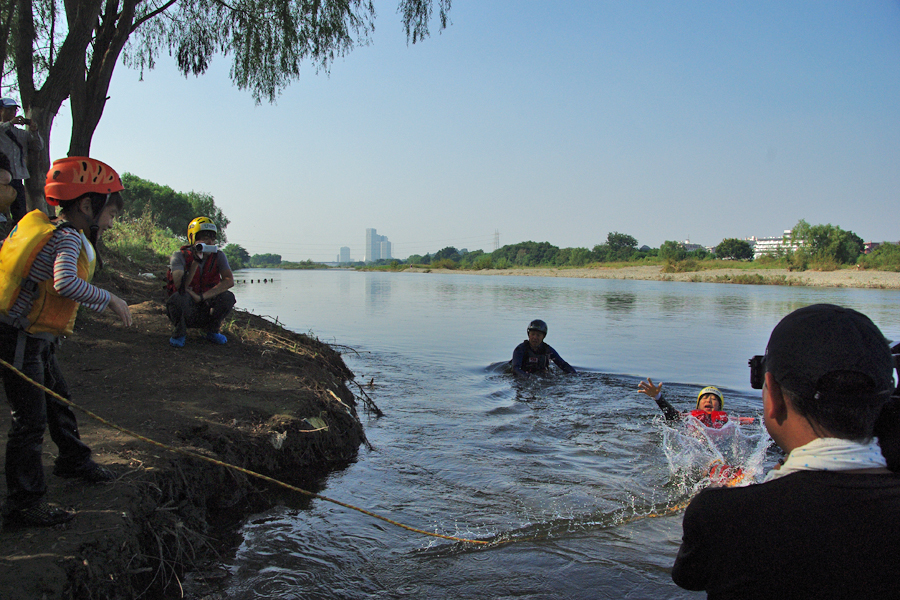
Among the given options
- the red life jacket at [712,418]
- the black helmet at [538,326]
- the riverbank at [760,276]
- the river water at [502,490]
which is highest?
the riverbank at [760,276]

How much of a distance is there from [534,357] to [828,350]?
31.4ft

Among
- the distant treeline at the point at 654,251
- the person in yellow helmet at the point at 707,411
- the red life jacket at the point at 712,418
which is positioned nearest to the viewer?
the person in yellow helmet at the point at 707,411

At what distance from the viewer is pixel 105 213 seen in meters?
3.46

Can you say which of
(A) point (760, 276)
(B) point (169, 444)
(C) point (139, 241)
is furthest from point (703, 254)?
(B) point (169, 444)

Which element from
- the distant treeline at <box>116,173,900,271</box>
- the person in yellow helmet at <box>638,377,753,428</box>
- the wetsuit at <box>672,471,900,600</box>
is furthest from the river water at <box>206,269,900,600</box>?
the distant treeline at <box>116,173,900,271</box>

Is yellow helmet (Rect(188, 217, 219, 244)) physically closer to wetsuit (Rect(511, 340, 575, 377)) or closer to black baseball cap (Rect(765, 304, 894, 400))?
wetsuit (Rect(511, 340, 575, 377))

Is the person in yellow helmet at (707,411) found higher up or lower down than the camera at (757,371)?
lower down

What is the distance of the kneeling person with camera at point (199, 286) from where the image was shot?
22.5 feet

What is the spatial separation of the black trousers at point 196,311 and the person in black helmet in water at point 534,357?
561cm

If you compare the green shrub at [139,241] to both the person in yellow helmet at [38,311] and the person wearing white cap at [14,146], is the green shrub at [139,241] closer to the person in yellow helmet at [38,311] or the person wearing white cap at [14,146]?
the person wearing white cap at [14,146]

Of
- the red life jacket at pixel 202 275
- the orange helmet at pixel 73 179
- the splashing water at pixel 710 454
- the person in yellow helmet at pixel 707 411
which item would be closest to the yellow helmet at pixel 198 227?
the red life jacket at pixel 202 275

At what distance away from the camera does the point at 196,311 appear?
23.2ft

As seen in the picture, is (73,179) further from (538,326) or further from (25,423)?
(538,326)

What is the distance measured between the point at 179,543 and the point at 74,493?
2.21 feet
